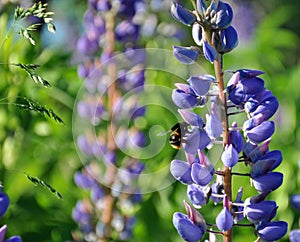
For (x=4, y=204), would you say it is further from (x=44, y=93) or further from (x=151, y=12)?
(x=151, y=12)

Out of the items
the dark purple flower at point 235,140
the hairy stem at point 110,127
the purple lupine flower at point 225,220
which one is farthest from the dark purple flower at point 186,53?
the hairy stem at point 110,127

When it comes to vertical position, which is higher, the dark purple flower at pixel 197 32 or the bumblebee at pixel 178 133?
the dark purple flower at pixel 197 32

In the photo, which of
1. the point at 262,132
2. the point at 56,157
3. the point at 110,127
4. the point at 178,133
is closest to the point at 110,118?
the point at 110,127

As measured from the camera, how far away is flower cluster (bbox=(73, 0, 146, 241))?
79.2 inches

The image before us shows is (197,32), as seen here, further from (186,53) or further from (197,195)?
(197,195)

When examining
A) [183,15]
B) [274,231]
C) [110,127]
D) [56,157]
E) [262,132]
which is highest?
[183,15]

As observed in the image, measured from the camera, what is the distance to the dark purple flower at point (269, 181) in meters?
1.09

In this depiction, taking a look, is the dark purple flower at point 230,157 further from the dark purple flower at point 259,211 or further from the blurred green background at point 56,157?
the blurred green background at point 56,157

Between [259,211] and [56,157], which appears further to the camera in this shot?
[56,157]

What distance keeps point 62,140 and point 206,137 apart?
4.33 feet

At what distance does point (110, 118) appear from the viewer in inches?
84.5

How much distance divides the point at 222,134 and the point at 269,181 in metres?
0.09

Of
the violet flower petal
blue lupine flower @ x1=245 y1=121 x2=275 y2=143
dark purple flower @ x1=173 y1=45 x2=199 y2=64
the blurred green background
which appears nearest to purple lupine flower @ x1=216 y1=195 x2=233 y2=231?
the violet flower petal

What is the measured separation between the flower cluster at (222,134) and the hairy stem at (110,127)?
89 centimetres
